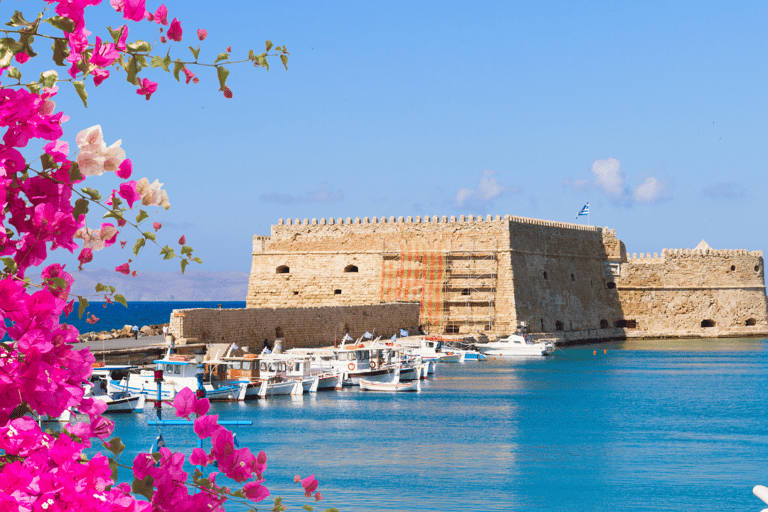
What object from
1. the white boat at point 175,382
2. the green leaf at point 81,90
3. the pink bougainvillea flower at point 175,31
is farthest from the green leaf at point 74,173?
the white boat at point 175,382

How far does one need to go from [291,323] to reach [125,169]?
25.9 m

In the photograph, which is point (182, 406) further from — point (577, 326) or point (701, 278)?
point (701, 278)

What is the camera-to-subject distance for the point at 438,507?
455 inches

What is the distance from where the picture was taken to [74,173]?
2.05 metres

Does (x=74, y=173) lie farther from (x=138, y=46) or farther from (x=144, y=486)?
(x=144, y=486)

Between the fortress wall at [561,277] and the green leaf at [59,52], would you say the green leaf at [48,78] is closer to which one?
the green leaf at [59,52]

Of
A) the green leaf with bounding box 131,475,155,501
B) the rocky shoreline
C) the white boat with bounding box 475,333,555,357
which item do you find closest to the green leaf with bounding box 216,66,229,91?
the green leaf with bounding box 131,475,155,501

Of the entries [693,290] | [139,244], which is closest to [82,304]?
[139,244]

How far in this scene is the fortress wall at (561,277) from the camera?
1331 inches

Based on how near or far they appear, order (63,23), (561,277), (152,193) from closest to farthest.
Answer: (63,23)
(152,193)
(561,277)

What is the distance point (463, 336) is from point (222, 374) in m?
13.8

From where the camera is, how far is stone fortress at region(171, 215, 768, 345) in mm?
33312

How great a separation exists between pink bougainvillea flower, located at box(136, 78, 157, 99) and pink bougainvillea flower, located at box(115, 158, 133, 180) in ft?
0.77

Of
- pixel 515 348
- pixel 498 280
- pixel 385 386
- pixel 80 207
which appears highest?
pixel 498 280
